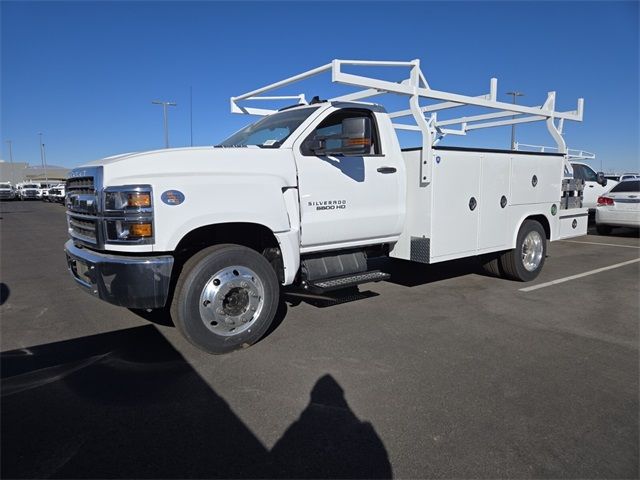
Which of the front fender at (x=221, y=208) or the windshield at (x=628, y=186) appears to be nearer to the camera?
the front fender at (x=221, y=208)

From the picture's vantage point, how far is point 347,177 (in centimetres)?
500

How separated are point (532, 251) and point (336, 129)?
3947mm

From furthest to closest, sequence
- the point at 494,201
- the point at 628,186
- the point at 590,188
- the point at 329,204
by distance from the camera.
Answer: the point at 590,188 → the point at 628,186 → the point at 494,201 → the point at 329,204

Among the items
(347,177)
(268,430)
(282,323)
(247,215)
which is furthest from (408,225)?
(268,430)

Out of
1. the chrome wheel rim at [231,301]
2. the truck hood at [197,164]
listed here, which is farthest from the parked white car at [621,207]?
the chrome wheel rim at [231,301]

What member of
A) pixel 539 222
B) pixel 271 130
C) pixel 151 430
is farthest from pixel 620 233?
pixel 151 430

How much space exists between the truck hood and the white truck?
1 centimetres

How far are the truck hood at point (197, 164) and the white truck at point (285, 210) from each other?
0.04 feet

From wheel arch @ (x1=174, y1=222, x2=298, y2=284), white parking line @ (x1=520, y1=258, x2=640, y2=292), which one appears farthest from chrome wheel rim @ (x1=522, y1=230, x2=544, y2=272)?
wheel arch @ (x1=174, y1=222, x2=298, y2=284)

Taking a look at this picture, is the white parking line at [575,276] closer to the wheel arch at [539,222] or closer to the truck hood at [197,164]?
the wheel arch at [539,222]

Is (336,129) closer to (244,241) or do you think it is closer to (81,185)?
(244,241)

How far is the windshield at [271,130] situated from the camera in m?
4.90

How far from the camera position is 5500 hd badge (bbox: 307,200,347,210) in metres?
4.76

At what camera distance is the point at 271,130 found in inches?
205
